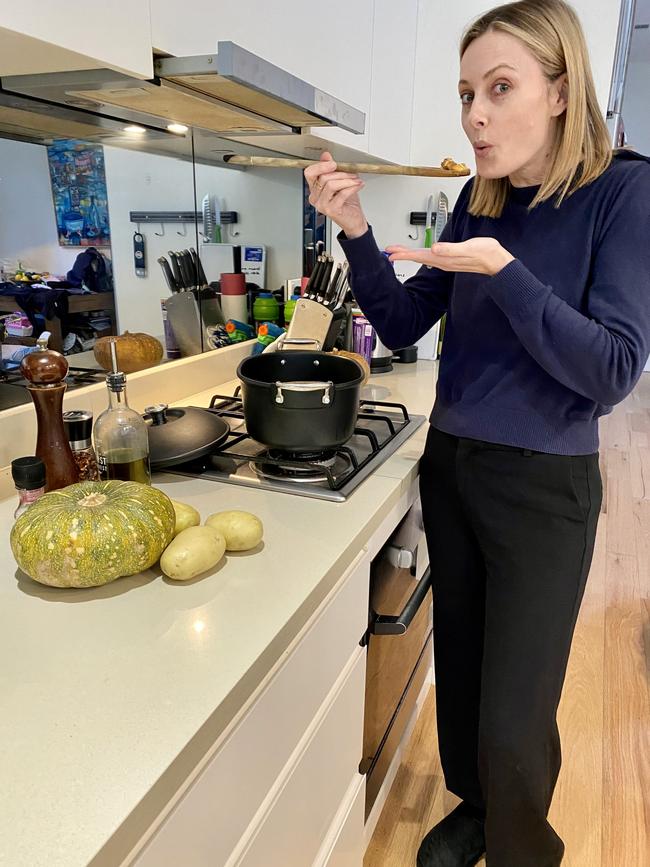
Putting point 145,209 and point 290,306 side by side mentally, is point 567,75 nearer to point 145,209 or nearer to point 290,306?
point 145,209

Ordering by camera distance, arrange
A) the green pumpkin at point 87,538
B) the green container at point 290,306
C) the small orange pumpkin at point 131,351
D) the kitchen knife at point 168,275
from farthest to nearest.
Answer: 1. the green container at point 290,306
2. the kitchen knife at point 168,275
3. the small orange pumpkin at point 131,351
4. the green pumpkin at point 87,538

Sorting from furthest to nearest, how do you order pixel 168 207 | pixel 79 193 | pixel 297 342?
pixel 168 207, pixel 297 342, pixel 79 193

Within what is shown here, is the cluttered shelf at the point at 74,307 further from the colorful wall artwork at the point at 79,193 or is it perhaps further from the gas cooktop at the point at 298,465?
the gas cooktop at the point at 298,465

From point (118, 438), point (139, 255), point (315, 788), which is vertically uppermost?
point (139, 255)

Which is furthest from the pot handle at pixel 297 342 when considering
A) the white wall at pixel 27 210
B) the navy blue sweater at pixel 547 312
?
the white wall at pixel 27 210

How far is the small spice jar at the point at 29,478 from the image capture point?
869mm

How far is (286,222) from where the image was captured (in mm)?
2170

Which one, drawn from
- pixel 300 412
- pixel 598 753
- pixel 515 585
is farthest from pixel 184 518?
pixel 598 753

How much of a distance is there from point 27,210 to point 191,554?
0.84m

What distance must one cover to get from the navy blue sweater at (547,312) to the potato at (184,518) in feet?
1.54

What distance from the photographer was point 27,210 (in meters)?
1.25

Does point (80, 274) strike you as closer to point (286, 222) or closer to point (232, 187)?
point (232, 187)

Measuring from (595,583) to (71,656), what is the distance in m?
2.37

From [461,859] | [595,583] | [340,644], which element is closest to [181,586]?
[340,644]
